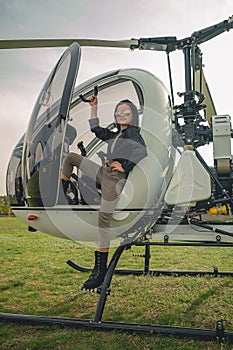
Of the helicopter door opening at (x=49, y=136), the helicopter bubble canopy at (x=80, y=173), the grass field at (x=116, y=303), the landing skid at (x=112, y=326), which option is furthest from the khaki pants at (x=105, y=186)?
the grass field at (x=116, y=303)

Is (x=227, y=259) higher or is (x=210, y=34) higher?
(x=210, y=34)

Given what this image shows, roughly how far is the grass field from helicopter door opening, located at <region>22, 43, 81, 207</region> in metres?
0.97

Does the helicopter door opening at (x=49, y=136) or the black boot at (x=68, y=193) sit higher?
the helicopter door opening at (x=49, y=136)

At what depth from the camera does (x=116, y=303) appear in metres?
3.32

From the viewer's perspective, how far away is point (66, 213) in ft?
8.54

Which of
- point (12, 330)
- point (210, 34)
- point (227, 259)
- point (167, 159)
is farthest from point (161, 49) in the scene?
point (227, 259)

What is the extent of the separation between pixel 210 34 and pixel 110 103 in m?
1.11

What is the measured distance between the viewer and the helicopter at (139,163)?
2572 mm

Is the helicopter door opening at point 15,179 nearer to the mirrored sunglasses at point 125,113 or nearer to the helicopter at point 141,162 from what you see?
the helicopter at point 141,162

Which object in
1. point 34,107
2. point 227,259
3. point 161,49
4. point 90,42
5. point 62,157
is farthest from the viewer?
point 227,259

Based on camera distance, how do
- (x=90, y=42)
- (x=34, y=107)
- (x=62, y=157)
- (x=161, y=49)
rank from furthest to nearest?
(x=161, y=49), (x=90, y=42), (x=34, y=107), (x=62, y=157)

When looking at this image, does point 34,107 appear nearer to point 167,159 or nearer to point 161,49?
point 167,159

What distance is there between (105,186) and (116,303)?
4.45ft

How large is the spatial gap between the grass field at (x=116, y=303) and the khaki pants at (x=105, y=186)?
0.72m
